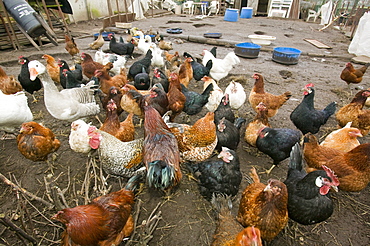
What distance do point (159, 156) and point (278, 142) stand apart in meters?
1.88

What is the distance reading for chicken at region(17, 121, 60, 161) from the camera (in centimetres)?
274

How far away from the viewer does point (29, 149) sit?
2736 mm

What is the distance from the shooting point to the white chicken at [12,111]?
3.03m

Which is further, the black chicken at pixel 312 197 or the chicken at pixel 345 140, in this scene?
the chicken at pixel 345 140

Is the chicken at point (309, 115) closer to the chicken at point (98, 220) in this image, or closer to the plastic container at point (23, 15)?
the chicken at point (98, 220)

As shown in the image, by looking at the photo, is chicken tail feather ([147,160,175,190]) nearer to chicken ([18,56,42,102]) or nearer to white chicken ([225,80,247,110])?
white chicken ([225,80,247,110])

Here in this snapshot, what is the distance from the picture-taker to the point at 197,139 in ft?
10.1

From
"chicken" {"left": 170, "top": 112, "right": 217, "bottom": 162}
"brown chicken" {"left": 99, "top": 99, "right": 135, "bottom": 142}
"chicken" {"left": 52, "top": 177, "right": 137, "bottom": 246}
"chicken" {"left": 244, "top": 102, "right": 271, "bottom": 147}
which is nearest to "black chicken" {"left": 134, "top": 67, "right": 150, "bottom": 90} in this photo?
"brown chicken" {"left": 99, "top": 99, "right": 135, "bottom": 142}

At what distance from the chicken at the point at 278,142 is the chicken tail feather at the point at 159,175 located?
172 centimetres

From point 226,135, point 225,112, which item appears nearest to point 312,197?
point 226,135

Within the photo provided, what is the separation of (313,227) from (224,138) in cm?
168

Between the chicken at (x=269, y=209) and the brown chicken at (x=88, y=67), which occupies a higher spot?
the brown chicken at (x=88, y=67)

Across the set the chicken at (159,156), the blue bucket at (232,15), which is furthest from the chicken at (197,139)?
the blue bucket at (232,15)

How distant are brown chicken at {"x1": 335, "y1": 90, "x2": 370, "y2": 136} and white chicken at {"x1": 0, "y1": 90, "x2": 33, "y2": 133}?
5.82 meters
